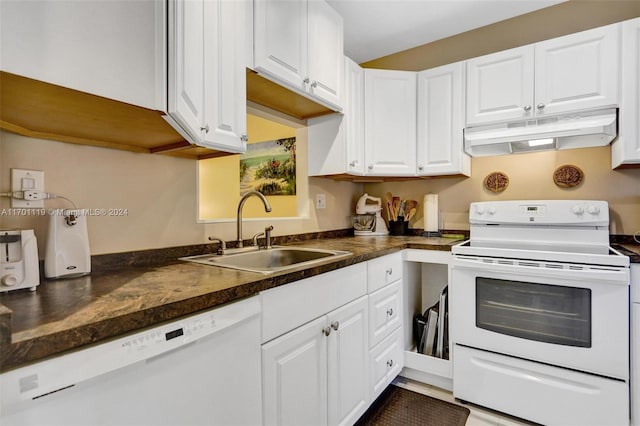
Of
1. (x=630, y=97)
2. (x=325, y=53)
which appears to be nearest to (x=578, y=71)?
(x=630, y=97)

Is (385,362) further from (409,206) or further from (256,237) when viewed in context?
(409,206)

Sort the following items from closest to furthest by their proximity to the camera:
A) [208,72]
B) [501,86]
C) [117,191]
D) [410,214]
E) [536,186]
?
1. [208,72]
2. [117,191]
3. [501,86]
4. [536,186]
5. [410,214]

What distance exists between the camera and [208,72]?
120 cm

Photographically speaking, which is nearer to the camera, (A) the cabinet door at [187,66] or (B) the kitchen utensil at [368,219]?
(A) the cabinet door at [187,66]

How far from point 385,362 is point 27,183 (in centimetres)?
185

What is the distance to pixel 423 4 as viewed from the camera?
7.04ft

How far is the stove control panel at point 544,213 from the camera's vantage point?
1835 mm

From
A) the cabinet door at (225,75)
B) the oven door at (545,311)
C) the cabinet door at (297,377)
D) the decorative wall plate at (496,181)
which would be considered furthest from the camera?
the decorative wall plate at (496,181)

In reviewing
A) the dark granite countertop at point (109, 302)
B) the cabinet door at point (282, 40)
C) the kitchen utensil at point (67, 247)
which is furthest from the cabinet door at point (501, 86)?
the kitchen utensil at point (67, 247)

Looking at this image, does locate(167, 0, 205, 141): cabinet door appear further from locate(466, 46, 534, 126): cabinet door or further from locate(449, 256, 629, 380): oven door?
locate(466, 46, 534, 126): cabinet door

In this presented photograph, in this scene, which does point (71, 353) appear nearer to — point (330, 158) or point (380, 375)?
point (380, 375)

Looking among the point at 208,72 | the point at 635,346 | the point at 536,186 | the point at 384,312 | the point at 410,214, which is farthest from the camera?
the point at 410,214

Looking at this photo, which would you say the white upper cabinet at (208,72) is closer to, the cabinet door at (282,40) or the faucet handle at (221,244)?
the cabinet door at (282,40)

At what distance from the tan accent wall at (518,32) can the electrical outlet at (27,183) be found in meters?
2.62
